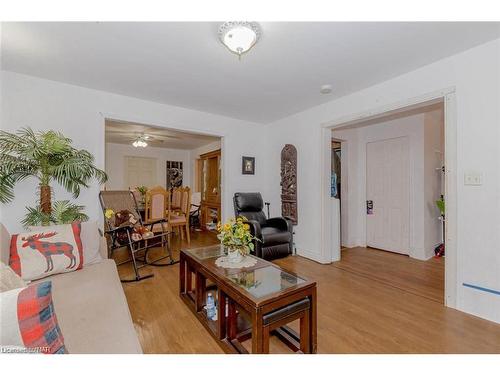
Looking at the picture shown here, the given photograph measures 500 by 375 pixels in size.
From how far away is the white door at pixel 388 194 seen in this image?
4047mm

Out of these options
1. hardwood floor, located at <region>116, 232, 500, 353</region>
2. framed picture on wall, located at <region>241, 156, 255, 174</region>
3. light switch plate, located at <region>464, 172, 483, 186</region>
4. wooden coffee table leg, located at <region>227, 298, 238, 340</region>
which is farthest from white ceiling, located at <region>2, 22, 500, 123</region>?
hardwood floor, located at <region>116, 232, 500, 353</region>

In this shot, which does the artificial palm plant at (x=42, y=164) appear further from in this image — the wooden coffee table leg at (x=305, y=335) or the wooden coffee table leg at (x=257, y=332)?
the wooden coffee table leg at (x=305, y=335)

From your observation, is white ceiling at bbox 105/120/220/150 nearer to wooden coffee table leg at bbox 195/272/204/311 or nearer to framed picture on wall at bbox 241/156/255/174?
framed picture on wall at bbox 241/156/255/174

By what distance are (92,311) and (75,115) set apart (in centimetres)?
253

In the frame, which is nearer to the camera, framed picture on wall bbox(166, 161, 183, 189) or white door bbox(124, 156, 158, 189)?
white door bbox(124, 156, 158, 189)

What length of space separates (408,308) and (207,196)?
495cm

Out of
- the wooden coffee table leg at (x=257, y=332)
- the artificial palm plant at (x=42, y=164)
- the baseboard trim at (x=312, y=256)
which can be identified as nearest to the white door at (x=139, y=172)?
the artificial palm plant at (x=42, y=164)

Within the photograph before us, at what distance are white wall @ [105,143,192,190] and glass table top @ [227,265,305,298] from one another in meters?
6.04

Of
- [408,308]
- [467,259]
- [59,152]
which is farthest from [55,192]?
[467,259]

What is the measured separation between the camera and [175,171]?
7617mm

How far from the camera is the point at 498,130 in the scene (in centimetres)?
197

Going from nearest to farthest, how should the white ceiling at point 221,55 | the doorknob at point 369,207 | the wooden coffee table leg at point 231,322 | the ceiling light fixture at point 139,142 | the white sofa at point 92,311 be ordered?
the white sofa at point 92,311 < the wooden coffee table leg at point 231,322 < the white ceiling at point 221,55 < the doorknob at point 369,207 < the ceiling light fixture at point 139,142

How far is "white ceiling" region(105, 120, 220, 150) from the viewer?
15.9 ft

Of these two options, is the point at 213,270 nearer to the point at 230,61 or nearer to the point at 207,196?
the point at 230,61
